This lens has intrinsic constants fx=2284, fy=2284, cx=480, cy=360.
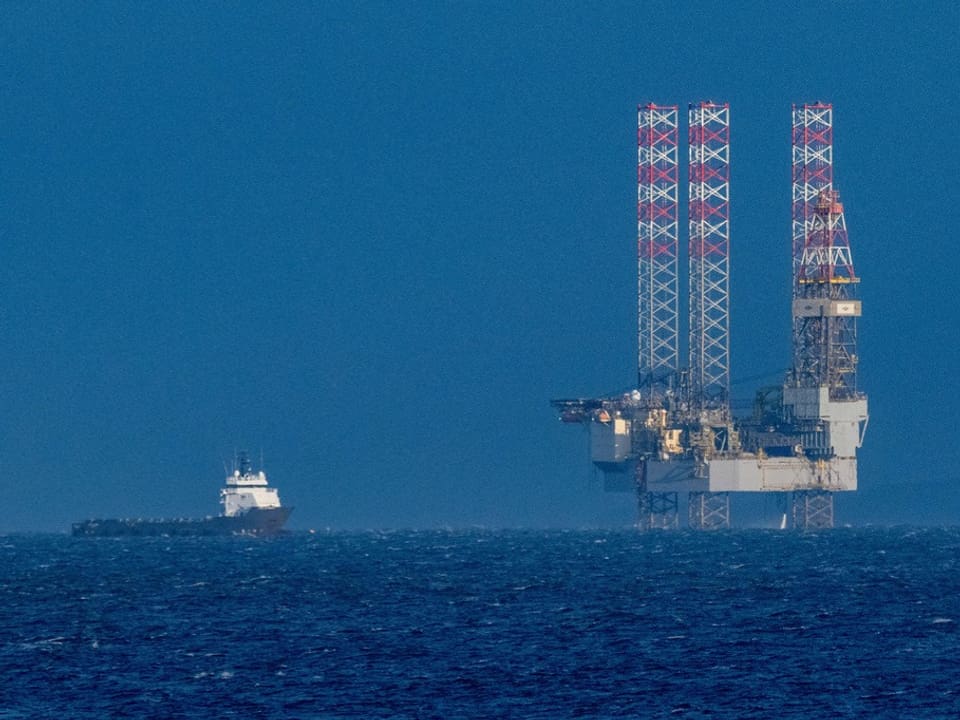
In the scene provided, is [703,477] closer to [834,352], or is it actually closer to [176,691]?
[834,352]

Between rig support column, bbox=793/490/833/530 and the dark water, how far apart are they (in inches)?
2154

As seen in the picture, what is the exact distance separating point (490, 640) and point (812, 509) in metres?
115

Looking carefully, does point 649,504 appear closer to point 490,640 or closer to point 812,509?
point 812,509

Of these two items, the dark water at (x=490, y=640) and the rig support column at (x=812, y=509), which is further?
the rig support column at (x=812, y=509)

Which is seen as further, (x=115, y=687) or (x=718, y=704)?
(x=115, y=687)

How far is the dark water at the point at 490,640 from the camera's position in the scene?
6159cm

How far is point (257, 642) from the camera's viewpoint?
77312mm

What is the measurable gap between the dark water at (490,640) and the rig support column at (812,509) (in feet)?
180

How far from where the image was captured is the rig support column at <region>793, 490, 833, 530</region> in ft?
616

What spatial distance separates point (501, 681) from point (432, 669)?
3.63 m

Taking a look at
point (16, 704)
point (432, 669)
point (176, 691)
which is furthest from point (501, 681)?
point (16, 704)

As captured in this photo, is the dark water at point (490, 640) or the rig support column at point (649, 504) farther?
the rig support column at point (649, 504)

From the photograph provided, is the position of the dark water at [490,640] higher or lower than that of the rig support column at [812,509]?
lower

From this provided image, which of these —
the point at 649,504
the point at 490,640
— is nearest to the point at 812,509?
the point at 649,504
